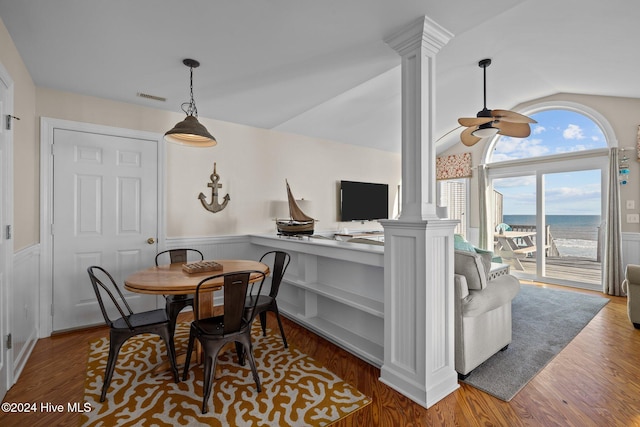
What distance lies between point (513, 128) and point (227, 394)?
400 cm

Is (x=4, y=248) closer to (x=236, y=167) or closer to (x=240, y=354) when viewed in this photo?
(x=240, y=354)

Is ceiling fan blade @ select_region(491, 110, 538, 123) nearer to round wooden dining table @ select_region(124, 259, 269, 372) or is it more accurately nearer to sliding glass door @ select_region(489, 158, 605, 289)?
sliding glass door @ select_region(489, 158, 605, 289)

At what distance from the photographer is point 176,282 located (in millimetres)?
2158

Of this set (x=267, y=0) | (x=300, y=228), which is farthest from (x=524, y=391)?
(x=267, y=0)

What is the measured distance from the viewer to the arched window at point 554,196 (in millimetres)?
4855

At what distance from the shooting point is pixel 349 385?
6.98ft

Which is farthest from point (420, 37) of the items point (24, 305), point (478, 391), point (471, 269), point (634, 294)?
point (24, 305)

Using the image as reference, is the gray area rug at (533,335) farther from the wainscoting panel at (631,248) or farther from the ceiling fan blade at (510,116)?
the ceiling fan blade at (510,116)

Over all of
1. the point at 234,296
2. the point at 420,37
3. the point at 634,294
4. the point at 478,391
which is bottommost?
the point at 478,391

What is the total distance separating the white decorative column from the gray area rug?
0.34 meters

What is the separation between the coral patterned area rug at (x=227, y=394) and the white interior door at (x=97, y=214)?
93 cm

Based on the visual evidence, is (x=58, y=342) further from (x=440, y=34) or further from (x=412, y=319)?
(x=440, y=34)

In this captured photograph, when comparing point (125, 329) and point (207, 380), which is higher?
point (125, 329)

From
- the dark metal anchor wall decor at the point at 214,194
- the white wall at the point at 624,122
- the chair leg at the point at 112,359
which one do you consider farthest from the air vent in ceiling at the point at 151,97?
the white wall at the point at 624,122
